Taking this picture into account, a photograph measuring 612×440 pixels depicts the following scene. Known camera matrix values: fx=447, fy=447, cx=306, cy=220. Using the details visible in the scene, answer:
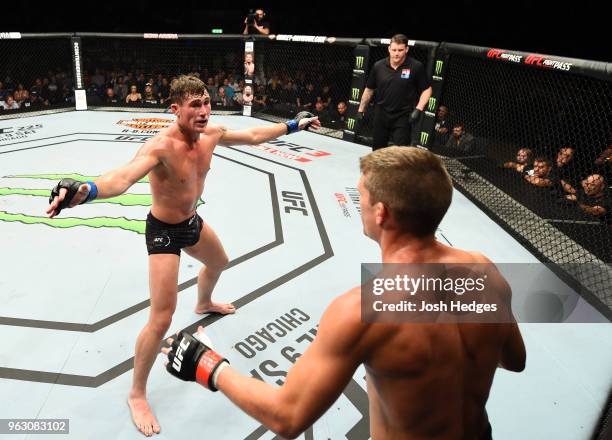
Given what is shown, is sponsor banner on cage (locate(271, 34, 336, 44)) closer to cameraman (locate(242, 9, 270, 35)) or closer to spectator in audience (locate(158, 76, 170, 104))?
cameraman (locate(242, 9, 270, 35))

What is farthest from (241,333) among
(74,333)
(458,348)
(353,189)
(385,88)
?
(385,88)

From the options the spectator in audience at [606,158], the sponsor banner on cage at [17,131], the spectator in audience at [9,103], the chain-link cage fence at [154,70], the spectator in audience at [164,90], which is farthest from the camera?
the spectator in audience at [164,90]

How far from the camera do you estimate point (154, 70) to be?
424 inches

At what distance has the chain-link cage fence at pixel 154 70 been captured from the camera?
29.1 feet

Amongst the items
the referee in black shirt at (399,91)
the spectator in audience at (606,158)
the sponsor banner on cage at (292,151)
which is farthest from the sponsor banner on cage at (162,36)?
the spectator in audience at (606,158)

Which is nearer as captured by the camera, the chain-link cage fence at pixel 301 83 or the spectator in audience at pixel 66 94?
the chain-link cage fence at pixel 301 83

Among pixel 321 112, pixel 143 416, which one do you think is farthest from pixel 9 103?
pixel 143 416

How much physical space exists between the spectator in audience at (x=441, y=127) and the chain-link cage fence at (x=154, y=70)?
12.7ft

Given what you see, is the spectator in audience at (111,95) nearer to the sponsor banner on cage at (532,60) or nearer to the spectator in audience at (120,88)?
the spectator in audience at (120,88)

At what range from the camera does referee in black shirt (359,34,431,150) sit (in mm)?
4535

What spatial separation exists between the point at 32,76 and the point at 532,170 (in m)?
10.7

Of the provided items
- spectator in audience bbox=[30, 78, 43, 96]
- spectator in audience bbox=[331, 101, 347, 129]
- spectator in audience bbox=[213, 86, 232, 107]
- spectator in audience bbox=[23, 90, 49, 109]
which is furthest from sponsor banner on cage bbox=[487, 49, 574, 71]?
spectator in audience bbox=[30, 78, 43, 96]

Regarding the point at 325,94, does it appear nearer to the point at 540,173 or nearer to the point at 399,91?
the point at 399,91

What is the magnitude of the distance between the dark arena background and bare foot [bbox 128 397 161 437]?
58 millimetres
